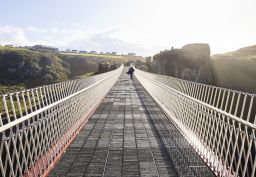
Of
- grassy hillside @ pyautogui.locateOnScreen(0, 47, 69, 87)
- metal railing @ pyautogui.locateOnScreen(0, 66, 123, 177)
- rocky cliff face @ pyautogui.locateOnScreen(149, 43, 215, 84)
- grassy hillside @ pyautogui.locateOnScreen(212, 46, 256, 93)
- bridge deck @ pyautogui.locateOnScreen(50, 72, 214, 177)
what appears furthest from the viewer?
grassy hillside @ pyautogui.locateOnScreen(0, 47, 69, 87)

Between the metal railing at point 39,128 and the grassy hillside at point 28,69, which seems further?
the grassy hillside at point 28,69

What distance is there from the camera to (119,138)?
10.2 meters

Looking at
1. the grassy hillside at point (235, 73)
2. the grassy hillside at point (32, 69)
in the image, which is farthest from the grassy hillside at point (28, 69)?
the grassy hillside at point (235, 73)

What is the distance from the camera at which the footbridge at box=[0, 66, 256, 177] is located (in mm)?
6180

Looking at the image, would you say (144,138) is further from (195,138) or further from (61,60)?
(61,60)

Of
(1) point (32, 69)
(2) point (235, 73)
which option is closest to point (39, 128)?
(2) point (235, 73)

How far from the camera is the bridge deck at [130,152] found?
7.32m

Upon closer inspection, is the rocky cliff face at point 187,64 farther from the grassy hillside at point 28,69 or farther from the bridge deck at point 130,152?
the grassy hillside at point 28,69

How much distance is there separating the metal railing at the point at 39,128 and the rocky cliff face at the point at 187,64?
187 feet

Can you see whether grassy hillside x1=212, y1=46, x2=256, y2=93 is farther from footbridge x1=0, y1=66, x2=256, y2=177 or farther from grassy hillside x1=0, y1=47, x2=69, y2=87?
grassy hillside x1=0, y1=47, x2=69, y2=87

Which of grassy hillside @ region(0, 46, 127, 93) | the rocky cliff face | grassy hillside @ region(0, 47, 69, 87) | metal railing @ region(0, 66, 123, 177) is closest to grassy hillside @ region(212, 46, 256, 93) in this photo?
the rocky cliff face

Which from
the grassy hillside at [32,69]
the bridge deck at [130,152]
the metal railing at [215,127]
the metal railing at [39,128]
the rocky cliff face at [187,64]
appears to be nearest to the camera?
the metal railing at [39,128]

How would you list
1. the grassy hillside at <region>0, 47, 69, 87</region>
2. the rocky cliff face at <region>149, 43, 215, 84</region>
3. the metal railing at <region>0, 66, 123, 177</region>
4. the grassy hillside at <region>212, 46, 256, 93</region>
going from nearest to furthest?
the metal railing at <region>0, 66, 123, 177</region> < the rocky cliff face at <region>149, 43, 215, 84</region> < the grassy hillside at <region>212, 46, 256, 93</region> < the grassy hillside at <region>0, 47, 69, 87</region>

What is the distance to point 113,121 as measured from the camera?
13156 millimetres
